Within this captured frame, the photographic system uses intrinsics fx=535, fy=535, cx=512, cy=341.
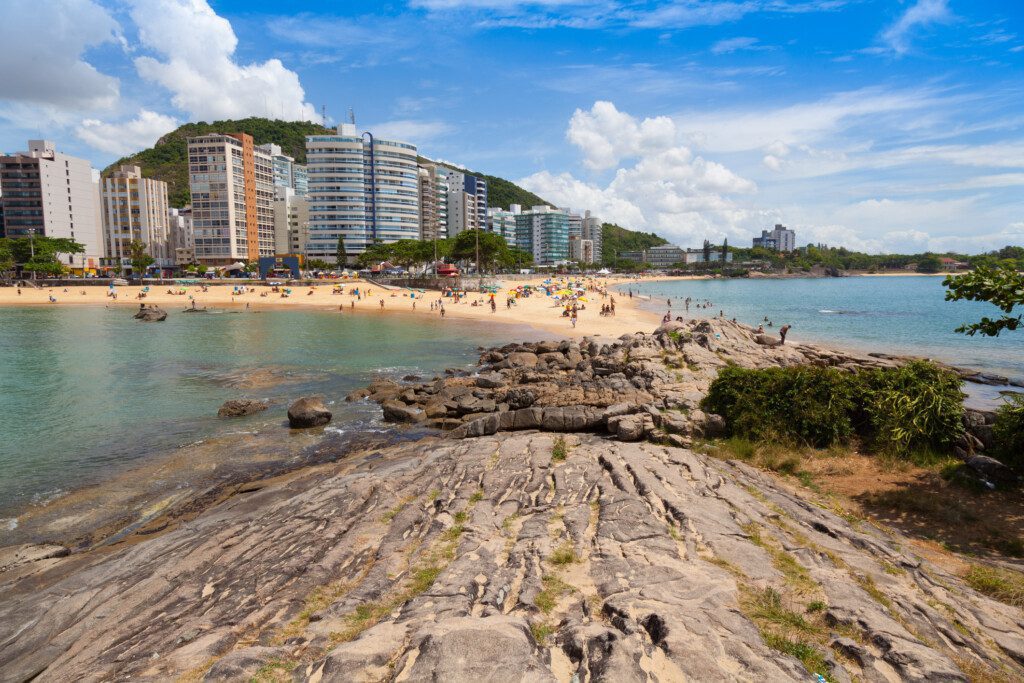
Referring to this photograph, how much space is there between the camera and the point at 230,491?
16047mm

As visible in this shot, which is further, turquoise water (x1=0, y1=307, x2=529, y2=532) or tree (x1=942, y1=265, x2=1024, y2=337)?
turquoise water (x1=0, y1=307, x2=529, y2=532)

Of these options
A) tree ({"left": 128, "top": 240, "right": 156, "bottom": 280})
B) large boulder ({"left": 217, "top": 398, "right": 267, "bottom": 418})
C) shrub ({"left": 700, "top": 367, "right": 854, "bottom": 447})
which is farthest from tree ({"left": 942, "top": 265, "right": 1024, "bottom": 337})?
tree ({"left": 128, "top": 240, "right": 156, "bottom": 280})

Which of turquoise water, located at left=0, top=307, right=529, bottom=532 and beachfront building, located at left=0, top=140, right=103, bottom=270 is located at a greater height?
beachfront building, located at left=0, top=140, right=103, bottom=270

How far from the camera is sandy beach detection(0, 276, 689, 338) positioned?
58562mm

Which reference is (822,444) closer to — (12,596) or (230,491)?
(230,491)

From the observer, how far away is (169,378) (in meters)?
32.4

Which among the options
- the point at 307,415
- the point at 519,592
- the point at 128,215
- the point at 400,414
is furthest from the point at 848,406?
the point at 128,215

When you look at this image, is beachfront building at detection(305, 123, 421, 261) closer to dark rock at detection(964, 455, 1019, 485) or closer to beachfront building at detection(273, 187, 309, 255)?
beachfront building at detection(273, 187, 309, 255)

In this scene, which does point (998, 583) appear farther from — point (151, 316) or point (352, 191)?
point (352, 191)

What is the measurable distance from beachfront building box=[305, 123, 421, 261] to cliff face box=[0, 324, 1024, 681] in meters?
140

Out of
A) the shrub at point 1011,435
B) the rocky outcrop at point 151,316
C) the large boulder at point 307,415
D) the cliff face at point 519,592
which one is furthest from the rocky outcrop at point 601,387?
the rocky outcrop at point 151,316

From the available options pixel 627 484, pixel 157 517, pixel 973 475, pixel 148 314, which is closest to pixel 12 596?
pixel 157 517

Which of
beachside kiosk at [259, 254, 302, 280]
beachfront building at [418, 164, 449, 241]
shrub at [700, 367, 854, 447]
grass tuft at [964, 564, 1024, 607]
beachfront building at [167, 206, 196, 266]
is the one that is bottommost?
grass tuft at [964, 564, 1024, 607]

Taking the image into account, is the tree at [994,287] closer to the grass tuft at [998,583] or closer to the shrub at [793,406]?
the shrub at [793,406]
